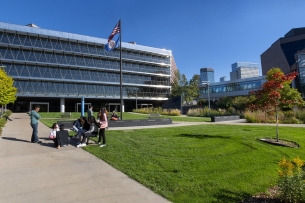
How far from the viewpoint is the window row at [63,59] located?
38.1 m

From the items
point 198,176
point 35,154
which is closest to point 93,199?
point 198,176

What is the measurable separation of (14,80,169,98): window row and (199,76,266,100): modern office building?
837 inches

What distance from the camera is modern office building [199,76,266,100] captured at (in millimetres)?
56372

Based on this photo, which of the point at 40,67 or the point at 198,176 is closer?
the point at 198,176

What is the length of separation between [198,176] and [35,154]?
5.56 m

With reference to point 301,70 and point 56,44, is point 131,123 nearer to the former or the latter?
point 56,44

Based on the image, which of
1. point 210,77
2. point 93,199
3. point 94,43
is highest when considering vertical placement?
point 210,77

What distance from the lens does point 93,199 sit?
4.02m

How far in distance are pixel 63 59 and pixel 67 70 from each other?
229 cm

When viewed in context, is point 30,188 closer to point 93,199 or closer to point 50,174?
point 50,174

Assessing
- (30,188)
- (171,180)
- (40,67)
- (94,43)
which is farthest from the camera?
(94,43)

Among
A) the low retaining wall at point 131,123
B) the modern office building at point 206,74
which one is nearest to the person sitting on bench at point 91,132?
the low retaining wall at point 131,123

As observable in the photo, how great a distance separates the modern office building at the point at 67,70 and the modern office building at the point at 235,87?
2061cm

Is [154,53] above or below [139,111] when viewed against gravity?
above
